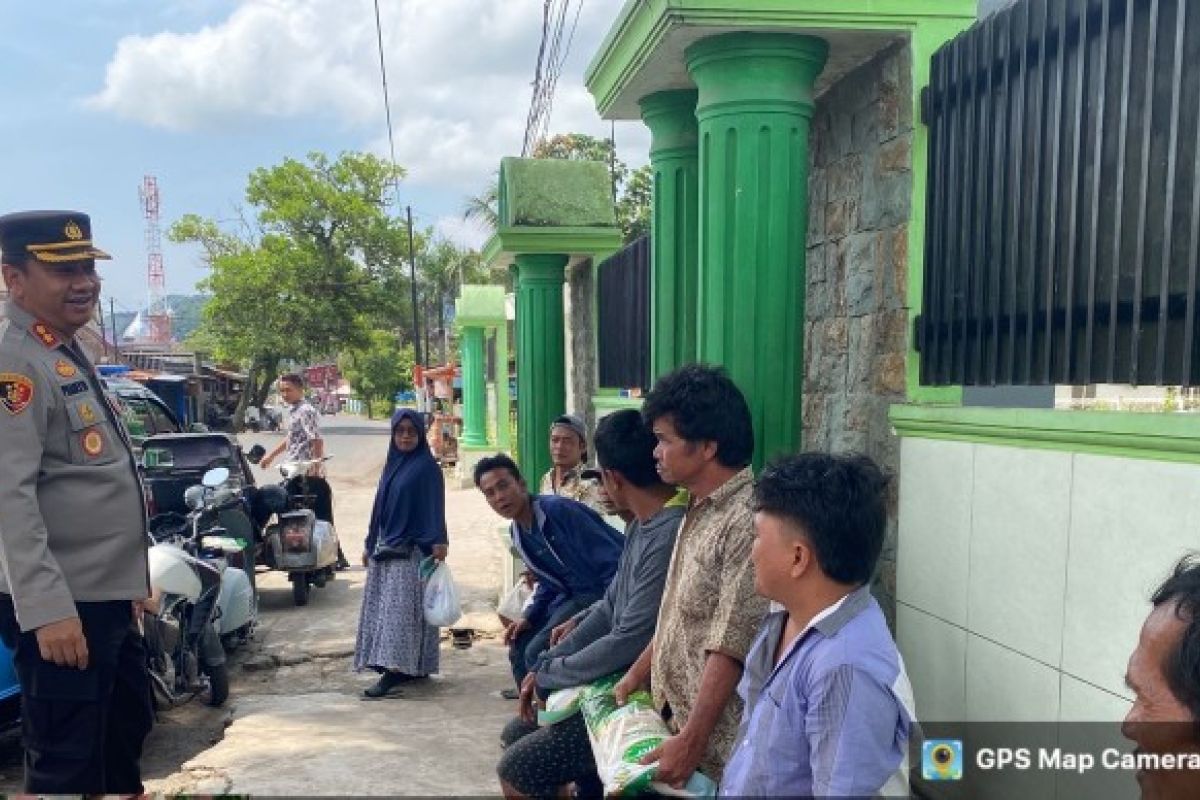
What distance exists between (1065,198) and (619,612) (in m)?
1.62

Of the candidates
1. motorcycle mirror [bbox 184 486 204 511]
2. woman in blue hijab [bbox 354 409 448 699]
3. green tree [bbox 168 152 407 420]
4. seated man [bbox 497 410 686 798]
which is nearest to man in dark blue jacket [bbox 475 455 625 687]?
seated man [bbox 497 410 686 798]

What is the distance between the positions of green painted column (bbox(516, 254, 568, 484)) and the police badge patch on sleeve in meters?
4.15

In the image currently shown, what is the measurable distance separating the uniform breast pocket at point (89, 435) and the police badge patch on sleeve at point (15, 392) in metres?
0.12

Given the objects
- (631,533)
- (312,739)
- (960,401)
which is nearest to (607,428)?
(631,533)

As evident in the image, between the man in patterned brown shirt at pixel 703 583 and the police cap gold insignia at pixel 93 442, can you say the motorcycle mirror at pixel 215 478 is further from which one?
the man in patterned brown shirt at pixel 703 583

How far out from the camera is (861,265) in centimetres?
316

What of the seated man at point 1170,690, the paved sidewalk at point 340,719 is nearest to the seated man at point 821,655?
the seated man at point 1170,690

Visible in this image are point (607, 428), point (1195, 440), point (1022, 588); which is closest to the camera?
point (1195, 440)

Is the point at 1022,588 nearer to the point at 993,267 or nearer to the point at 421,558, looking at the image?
the point at 993,267

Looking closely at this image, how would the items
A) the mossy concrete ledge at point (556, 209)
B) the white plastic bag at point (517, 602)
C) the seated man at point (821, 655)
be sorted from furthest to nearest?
the mossy concrete ledge at point (556, 209) → the white plastic bag at point (517, 602) → the seated man at point (821, 655)

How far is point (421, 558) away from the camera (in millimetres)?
5238

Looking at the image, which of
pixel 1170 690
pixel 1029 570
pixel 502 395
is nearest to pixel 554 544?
pixel 1029 570

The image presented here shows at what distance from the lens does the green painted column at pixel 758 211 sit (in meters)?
2.84

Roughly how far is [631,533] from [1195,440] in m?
1.50
